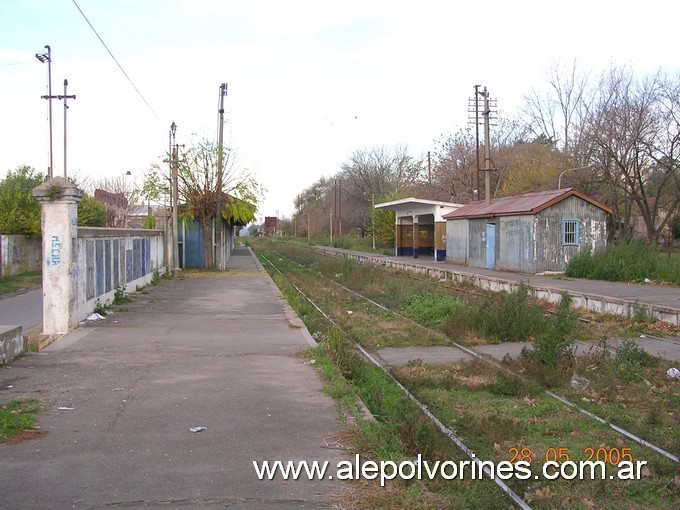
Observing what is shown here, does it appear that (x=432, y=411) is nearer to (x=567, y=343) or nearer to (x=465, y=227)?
(x=567, y=343)

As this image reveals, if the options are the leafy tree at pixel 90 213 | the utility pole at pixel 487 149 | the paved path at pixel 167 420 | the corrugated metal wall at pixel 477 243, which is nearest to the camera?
the paved path at pixel 167 420

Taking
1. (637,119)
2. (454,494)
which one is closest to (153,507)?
(454,494)

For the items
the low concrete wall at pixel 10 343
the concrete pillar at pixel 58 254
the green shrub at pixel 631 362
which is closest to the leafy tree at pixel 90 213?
the concrete pillar at pixel 58 254

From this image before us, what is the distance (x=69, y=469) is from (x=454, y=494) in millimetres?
2957

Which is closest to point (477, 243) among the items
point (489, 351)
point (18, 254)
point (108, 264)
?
point (108, 264)

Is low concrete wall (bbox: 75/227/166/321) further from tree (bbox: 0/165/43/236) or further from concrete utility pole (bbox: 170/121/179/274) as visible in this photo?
tree (bbox: 0/165/43/236)

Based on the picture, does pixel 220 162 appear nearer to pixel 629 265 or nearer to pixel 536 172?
pixel 629 265

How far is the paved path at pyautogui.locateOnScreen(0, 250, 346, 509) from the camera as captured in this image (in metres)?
4.96

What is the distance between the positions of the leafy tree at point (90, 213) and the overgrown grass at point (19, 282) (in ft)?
26.2

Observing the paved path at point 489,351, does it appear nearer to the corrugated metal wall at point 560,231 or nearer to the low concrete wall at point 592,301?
the low concrete wall at point 592,301

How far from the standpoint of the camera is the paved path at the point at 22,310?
52.3 ft

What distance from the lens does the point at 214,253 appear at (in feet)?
122

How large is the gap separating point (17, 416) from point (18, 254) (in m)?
27.6

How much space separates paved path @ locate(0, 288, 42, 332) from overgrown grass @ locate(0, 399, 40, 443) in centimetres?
739
